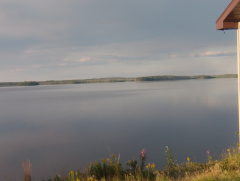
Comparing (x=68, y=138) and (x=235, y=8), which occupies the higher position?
(x=235, y=8)

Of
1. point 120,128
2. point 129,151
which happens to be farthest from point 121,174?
point 120,128

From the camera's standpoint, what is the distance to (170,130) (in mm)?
12625

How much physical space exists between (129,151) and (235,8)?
6500 millimetres

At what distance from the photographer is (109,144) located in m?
10.4

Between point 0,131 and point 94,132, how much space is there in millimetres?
7081

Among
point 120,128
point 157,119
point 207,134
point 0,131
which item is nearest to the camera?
point 207,134

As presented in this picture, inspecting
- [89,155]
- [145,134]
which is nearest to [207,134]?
[145,134]

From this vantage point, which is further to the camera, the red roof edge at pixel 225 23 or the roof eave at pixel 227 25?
the roof eave at pixel 227 25

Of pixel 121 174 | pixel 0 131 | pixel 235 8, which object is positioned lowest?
pixel 0 131

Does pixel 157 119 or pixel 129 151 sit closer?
pixel 129 151

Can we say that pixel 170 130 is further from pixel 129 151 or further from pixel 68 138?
pixel 68 138

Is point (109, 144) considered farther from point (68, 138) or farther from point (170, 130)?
point (170, 130)

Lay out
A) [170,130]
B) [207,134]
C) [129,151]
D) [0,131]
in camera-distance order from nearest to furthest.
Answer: [129,151], [207,134], [170,130], [0,131]

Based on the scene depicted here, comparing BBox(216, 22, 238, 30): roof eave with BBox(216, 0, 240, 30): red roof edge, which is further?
BBox(216, 22, 238, 30): roof eave
